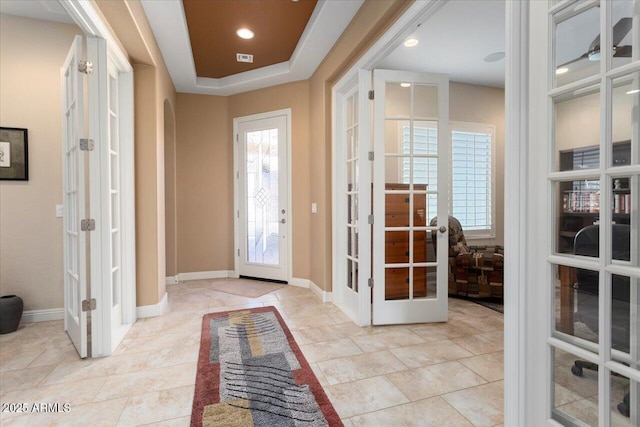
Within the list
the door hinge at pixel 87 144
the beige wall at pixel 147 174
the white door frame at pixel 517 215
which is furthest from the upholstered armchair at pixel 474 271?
the door hinge at pixel 87 144

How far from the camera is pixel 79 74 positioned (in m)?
2.25

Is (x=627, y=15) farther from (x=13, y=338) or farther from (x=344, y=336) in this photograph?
(x=13, y=338)

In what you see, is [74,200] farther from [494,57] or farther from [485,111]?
[485,111]

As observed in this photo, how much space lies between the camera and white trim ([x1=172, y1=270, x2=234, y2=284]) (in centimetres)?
466

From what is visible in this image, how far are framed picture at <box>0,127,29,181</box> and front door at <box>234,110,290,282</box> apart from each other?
2.39 metres

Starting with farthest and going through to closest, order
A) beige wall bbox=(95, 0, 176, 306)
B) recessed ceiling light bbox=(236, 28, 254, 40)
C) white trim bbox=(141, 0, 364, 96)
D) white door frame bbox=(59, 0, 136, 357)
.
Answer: recessed ceiling light bbox=(236, 28, 254, 40) < beige wall bbox=(95, 0, 176, 306) < white trim bbox=(141, 0, 364, 96) < white door frame bbox=(59, 0, 136, 357)

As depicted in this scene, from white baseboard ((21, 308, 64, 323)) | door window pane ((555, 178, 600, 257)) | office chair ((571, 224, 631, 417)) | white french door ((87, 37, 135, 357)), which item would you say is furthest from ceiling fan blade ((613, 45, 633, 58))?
white baseboard ((21, 308, 64, 323))

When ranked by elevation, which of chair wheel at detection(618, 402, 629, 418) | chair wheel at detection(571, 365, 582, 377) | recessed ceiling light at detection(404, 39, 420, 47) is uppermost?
recessed ceiling light at detection(404, 39, 420, 47)

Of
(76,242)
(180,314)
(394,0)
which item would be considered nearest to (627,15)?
(394,0)

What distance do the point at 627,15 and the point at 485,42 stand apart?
287 cm

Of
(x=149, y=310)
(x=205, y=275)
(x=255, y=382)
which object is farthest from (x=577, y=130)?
(x=205, y=275)

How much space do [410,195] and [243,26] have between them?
2.35 m

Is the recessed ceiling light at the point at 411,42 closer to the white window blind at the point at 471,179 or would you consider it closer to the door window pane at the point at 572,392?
the white window blind at the point at 471,179

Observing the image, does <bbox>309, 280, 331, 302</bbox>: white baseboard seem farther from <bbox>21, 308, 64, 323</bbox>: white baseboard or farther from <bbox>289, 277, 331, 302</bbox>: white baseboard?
<bbox>21, 308, 64, 323</bbox>: white baseboard
